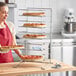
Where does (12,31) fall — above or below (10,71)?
above

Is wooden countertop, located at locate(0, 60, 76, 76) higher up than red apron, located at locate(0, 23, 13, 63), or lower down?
lower down

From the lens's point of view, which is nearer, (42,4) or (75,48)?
(75,48)

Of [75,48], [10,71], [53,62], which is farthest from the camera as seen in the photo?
[75,48]

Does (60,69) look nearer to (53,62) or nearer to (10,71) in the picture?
(53,62)

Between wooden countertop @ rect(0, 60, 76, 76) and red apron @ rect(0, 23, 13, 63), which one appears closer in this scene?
wooden countertop @ rect(0, 60, 76, 76)

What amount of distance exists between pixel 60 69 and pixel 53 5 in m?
2.76

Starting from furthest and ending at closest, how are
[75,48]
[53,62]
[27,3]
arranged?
[27,3]
[75,48]
[53,62]

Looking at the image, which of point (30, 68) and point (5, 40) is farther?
point (5, 40)

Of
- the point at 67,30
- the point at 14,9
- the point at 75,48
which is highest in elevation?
the point at 14,9

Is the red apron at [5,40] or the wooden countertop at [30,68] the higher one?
the red apron at [5,40]

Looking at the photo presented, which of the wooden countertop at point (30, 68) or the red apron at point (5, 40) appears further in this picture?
the red apron at point (5, 40)

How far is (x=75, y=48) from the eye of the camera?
4.39 m

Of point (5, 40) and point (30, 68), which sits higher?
point (5, 40)

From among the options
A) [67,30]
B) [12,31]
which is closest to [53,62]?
[12,31]
